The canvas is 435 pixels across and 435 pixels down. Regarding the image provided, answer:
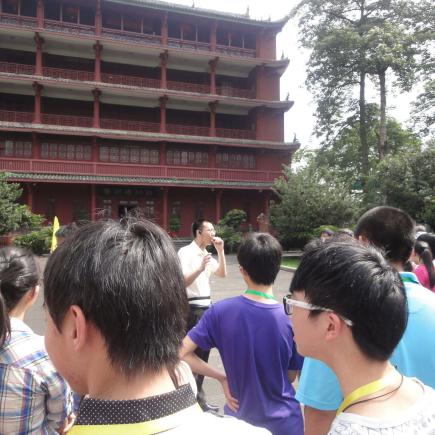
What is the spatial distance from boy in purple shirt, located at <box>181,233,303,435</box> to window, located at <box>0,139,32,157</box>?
24.4 meters

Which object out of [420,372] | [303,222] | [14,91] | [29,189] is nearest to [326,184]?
[303,222]

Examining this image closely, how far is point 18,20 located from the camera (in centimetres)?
2350

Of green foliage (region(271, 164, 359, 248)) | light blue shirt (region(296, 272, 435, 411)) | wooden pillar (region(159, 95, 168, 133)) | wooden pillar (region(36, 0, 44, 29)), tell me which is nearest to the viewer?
light blue shirt (region(296, 272, 435, 411))

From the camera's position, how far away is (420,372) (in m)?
1.75

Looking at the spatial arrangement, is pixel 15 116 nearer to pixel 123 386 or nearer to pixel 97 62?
pixel 97 62

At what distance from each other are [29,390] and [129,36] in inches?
1063

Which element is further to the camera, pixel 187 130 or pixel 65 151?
pixel 187 130

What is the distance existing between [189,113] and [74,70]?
743cm

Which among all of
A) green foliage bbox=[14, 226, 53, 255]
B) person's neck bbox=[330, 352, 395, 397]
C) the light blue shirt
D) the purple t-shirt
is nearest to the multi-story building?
green foliage bbox=[14, 226, 53, 255]

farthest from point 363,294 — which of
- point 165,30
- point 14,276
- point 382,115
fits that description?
point 382,115

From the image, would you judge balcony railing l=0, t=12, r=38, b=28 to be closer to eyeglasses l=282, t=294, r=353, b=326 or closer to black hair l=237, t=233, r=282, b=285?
black hair l=237, t=233, r=282, b=285

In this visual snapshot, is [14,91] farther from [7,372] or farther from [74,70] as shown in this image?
[7,372]

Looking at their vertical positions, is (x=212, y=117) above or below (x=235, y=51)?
below

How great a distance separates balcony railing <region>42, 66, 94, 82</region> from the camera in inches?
923
